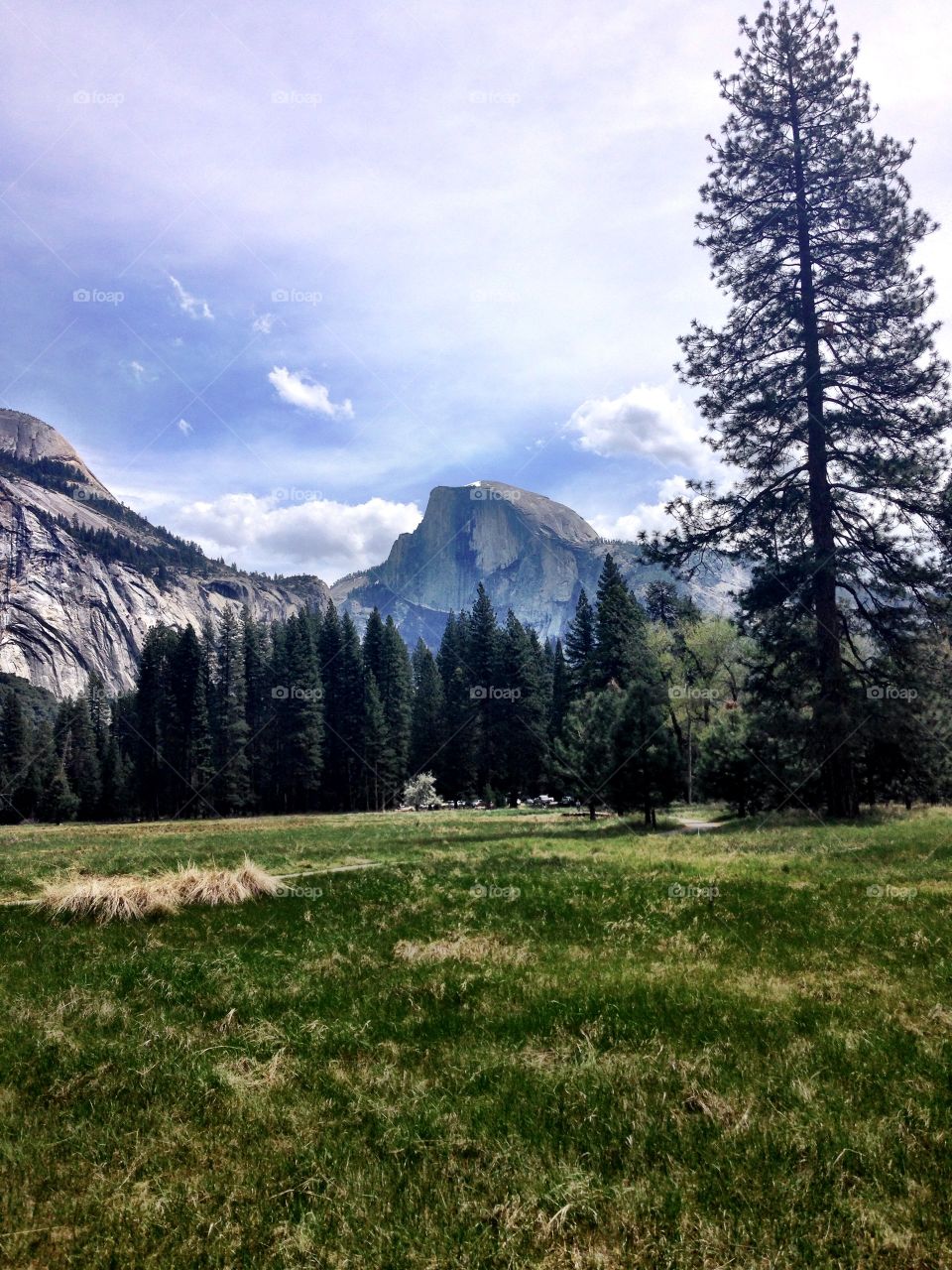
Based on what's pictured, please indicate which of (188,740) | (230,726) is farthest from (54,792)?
(230,726)

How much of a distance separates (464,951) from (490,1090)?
144 inches

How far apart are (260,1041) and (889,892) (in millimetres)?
9476

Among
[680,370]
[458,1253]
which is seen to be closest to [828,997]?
[458,1253]

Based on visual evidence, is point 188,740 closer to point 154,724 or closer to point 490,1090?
point 154,724

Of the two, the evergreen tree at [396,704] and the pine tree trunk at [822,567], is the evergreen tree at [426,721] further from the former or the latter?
the pine tree trunk at [822,567]

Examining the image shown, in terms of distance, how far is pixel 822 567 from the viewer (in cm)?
2217

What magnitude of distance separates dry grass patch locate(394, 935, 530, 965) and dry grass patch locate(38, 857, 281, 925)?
4601 millimetres

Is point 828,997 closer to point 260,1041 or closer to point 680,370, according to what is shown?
point 260,1041

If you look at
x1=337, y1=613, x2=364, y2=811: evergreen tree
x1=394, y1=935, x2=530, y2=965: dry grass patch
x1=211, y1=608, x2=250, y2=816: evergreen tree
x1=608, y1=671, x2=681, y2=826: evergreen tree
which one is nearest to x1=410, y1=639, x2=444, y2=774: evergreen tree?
x1=337, y1=613, x2=364, y2=811: evergreen tree

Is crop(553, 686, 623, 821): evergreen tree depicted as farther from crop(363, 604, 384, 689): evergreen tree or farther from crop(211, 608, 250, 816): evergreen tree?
crop(363, 604, 384, 689): evergreen tree

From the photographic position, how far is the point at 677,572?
25.9 metres

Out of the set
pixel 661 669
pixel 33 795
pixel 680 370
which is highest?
pixel 680 370

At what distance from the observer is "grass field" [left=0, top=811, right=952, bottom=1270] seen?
3.57m

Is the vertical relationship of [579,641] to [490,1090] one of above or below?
above
